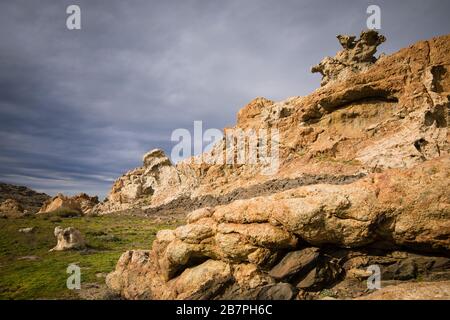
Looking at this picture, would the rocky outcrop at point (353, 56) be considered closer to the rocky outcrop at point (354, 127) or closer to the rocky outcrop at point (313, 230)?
the rocky outcrop at point (354, 127)

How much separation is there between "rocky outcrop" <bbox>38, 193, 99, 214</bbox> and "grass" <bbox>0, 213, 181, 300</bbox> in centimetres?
2436

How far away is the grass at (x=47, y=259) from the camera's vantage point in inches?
693

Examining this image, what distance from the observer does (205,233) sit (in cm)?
1333

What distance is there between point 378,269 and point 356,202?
289cm

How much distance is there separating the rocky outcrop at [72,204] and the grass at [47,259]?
24362 millimetres

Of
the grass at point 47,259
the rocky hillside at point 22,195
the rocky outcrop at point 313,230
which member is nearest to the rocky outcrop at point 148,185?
the grass at point 47,259

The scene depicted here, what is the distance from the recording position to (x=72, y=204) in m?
68.6

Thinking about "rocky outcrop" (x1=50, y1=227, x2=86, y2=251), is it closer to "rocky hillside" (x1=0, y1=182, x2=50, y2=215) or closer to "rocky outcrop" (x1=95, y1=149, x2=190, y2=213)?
"rocky outcrop" (x1=95, y1=149, x2=190, y2=213)

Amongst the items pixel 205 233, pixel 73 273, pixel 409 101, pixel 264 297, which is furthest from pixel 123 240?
pixel 409 101

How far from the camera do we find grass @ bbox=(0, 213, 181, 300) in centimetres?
1761

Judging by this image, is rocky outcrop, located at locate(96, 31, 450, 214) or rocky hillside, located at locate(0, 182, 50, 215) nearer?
rocky outcrop, located at locate(96, 31, 450, 214)

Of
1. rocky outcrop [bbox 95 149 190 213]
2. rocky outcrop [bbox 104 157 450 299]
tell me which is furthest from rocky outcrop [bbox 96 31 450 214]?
rocky outcrop [bbox 104 157 450 299]

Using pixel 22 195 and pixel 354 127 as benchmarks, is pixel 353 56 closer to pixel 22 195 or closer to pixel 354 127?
pixel 354 127
